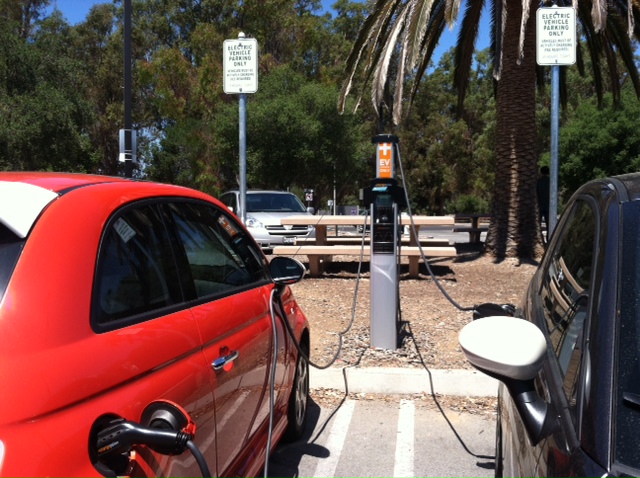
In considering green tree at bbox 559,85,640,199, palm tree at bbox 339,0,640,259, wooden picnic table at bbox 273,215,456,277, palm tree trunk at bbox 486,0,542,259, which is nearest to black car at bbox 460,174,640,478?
wooden picnic table at bbox 273,215,456,277

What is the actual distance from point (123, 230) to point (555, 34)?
516cm

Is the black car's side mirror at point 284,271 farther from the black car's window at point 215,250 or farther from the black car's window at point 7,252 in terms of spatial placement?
the black car's window at point 7,252

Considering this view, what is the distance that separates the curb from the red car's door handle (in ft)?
9.29

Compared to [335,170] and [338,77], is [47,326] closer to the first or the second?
[335,170]

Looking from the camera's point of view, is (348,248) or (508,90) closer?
(348,248)

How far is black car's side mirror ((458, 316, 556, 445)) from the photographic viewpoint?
176cm

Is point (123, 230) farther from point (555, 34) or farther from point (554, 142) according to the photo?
point (555, 34)

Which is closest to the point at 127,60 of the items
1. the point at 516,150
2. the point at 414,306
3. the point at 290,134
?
the point at 516,150

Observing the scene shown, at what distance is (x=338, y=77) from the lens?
33219 millimetres

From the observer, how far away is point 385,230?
5922 mm

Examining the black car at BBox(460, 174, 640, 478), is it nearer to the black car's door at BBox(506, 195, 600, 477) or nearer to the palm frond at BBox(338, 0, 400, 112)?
the black car's door at BBox(506, 195, 600, 477)

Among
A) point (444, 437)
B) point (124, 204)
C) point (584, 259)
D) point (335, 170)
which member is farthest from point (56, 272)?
point (335, 170)

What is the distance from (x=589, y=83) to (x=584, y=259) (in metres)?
35.4

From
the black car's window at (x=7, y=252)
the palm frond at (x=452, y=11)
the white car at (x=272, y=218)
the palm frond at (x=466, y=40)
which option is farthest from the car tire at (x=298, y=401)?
the palm frond at (x=466, y=40)
